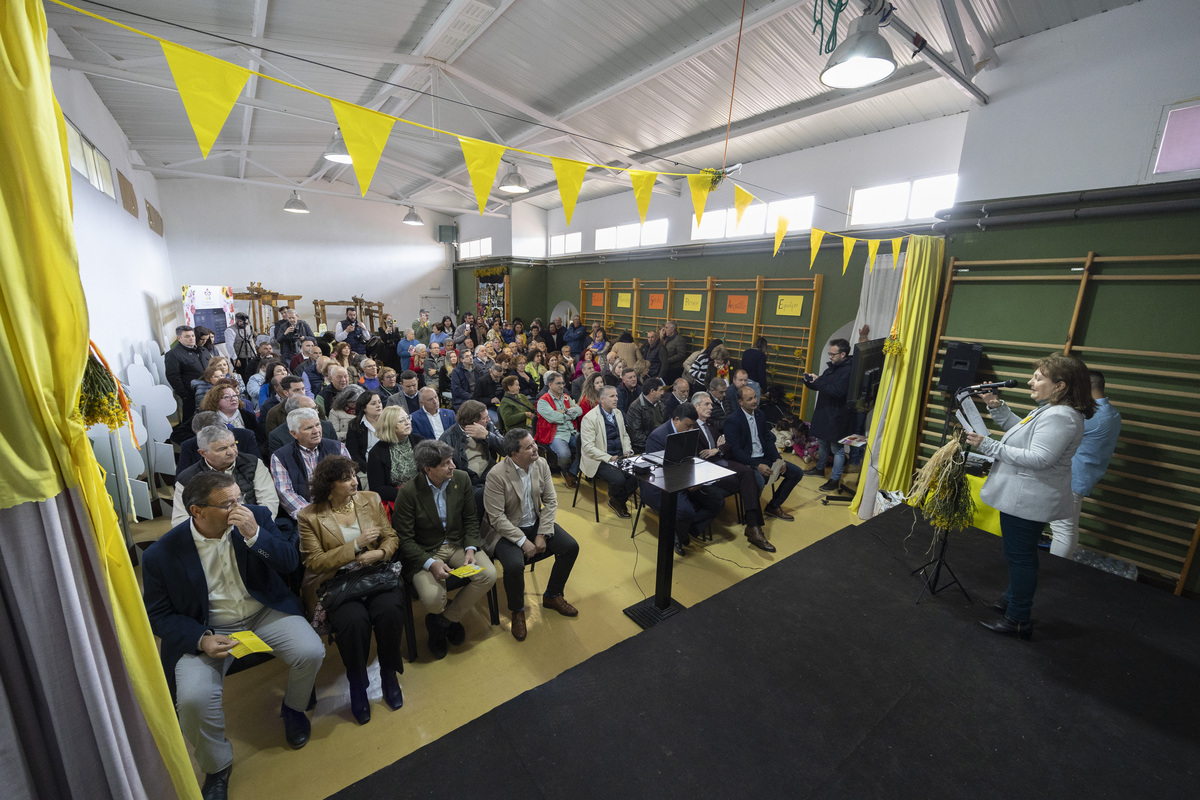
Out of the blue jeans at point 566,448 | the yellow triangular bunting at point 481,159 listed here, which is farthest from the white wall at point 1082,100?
the blue jeans at point 566,448

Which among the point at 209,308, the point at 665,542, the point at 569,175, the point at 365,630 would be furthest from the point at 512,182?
the point at 209,308

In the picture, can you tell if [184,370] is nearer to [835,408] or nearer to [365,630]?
[365,630]

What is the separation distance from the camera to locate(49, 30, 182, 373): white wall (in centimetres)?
440

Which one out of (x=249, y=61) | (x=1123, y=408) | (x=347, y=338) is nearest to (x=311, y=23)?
(x=249, y=61)

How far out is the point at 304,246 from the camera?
12.2 m

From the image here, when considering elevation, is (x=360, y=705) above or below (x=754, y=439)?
below

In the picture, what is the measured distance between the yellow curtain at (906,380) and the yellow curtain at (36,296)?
4.91m

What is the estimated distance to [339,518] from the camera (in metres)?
2.36

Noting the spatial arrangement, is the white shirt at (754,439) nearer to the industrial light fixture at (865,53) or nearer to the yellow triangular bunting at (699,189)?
the yellow triangular bunting at (699,189)

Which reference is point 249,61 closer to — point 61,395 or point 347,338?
point 347,338

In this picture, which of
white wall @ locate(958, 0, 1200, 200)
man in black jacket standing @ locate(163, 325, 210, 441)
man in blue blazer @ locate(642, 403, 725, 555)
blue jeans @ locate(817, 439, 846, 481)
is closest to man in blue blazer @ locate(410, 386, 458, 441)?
man in blue blazer @ locate(642, 403, 725, 555)

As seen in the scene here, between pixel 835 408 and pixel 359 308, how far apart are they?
11943mm

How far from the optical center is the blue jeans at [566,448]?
4609mm

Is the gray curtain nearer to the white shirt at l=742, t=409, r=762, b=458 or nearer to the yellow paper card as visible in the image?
the yellow paper card
